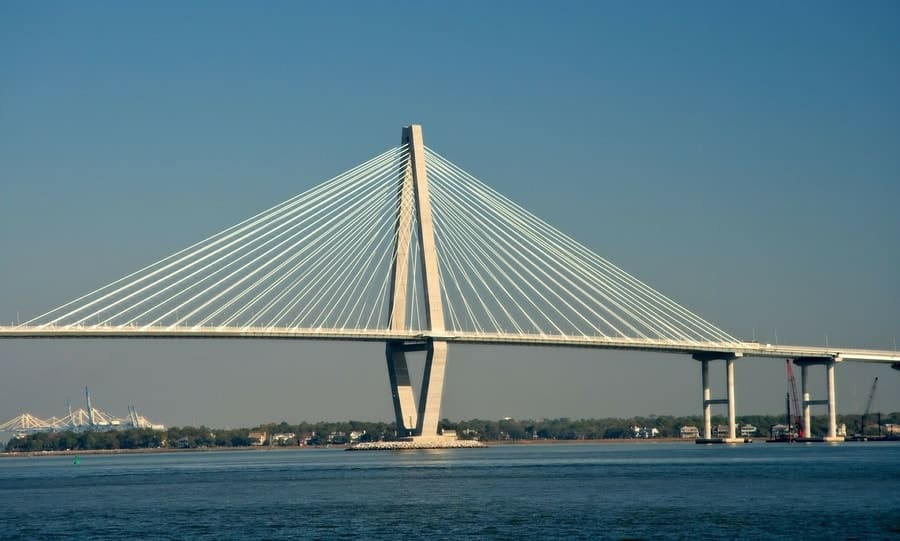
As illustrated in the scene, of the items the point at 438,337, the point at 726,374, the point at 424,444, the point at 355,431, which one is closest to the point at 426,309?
the point at 438,337

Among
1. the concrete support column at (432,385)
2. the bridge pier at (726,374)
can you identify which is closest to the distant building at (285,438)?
the bridge pier at (726,374)

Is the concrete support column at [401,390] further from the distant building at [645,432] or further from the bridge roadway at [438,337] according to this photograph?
the distant building at [645,432]

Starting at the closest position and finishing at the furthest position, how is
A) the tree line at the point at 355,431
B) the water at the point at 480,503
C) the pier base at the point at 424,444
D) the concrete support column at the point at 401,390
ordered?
the water at the point at 480,503
the concrete support column at the point at 401,390
the pier base at the point at 424,444
the tree line at the point at 355,431

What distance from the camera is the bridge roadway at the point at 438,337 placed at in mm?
58844

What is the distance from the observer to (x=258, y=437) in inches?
5950

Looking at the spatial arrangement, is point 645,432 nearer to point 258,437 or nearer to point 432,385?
point 258,437

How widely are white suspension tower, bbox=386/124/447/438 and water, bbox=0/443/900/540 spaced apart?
10271 mm

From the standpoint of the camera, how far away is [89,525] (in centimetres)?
3359

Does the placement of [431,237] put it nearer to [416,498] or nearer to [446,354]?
[446,354]

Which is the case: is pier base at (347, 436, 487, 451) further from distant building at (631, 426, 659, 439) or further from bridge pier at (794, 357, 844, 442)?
distant building at (631, 426, 659, 439)

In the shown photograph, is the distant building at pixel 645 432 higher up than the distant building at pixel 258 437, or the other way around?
the distant building at pixel 645 432

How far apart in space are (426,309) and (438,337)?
147 centimetres

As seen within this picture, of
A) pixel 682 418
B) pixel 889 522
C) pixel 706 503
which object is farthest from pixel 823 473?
pixel 682 418

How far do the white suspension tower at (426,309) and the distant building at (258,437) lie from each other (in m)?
78.0
